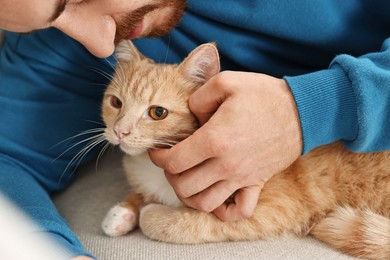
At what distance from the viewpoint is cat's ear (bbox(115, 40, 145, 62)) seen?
4.07 ft

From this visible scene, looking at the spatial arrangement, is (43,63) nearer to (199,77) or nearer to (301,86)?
(199,77)

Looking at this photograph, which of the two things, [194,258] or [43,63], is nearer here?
[194,258]

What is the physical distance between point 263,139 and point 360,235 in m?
0.33

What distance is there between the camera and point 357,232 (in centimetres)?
104

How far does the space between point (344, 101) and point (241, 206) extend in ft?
1.10

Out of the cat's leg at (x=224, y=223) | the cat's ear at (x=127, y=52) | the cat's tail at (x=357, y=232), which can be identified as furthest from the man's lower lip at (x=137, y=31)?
the cat's tail at (x=357, y=232)

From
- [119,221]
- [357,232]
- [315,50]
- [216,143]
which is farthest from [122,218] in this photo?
[315,50]

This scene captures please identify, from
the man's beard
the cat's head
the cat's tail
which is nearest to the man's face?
the man's beard

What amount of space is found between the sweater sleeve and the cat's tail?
0.19m

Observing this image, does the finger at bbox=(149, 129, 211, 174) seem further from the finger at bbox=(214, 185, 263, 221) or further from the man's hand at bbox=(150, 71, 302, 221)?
the finger at bbox=(214, 185, 263, 221)

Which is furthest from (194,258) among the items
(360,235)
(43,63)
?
(43,63)

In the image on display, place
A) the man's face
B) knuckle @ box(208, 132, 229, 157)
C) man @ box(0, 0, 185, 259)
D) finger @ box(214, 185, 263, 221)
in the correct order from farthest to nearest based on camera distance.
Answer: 1. man @ box(0, 0, 185, 259)
2. finger @ box(214, 185, 263, 221)
3. knuckle @ box(208, 132, 229, 157)
4. the man's face

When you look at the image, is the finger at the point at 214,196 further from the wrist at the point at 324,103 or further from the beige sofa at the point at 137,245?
the wrist at the point at 324,103

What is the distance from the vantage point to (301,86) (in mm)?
991
